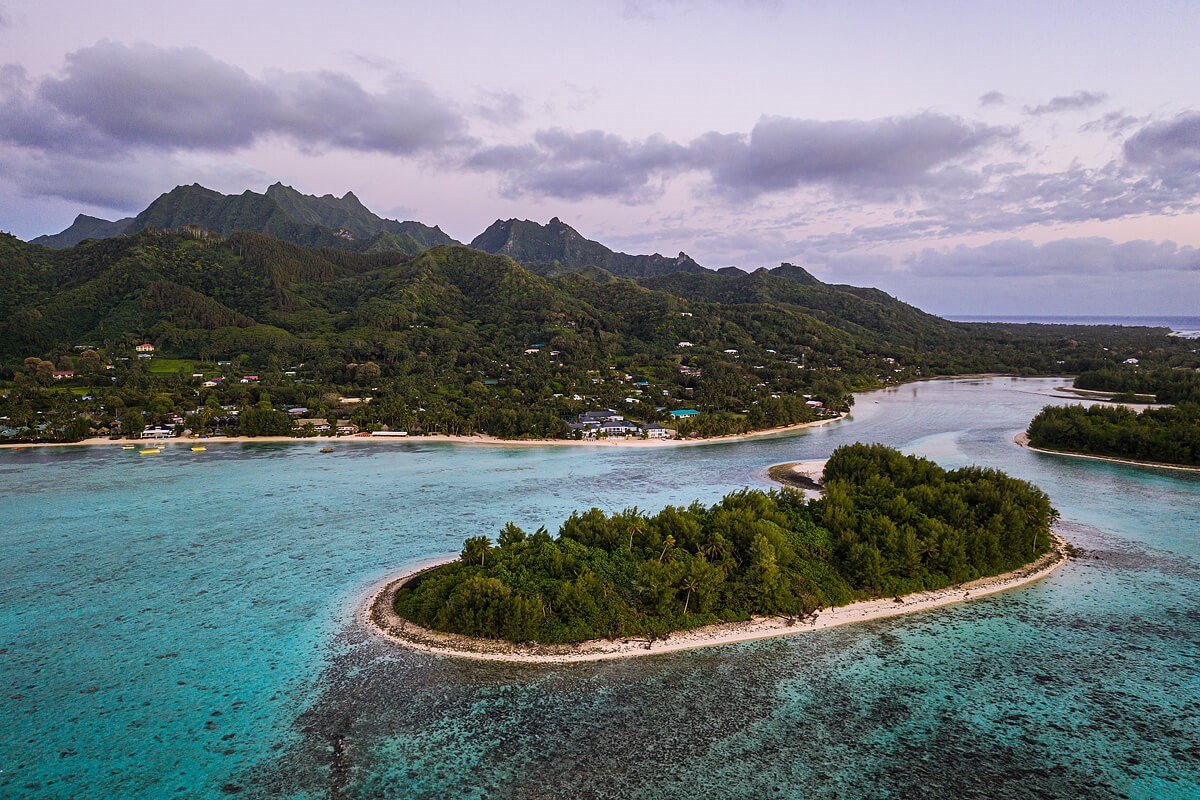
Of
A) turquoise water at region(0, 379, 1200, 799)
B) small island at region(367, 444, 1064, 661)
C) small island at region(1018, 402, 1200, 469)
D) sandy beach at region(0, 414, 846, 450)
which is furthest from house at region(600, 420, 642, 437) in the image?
small island at region(1018, 402, 1200, 469)

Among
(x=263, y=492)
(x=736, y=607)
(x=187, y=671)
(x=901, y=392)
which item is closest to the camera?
(x=187, y=671)

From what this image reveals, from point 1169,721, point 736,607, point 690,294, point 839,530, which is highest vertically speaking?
point 690,294

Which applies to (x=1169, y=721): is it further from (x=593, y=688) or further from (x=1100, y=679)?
(x=593, y=688)

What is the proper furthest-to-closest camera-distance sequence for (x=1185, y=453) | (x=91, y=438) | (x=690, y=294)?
(x=690, y=294)
(x=91, y=438)
(x=1185, y=453)

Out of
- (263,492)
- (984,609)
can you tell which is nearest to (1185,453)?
(984,609)

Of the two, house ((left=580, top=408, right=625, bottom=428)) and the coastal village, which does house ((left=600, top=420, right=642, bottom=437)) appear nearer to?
the coastal village

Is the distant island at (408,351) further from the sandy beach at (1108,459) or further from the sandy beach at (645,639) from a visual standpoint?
the sandy beach at (645,639)
